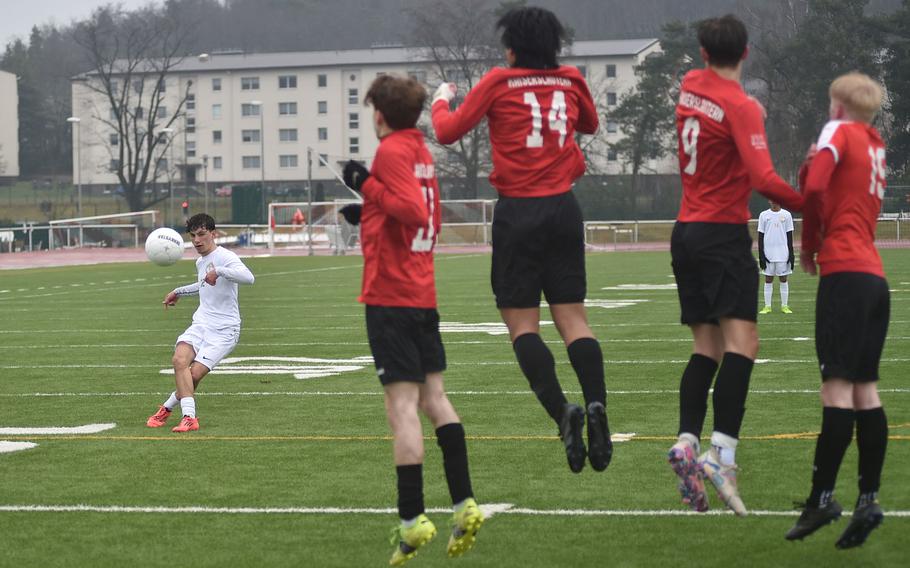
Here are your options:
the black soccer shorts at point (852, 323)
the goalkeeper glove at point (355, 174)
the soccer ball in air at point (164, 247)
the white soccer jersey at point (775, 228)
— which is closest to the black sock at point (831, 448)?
the black soccer shorts at point (852, 323)

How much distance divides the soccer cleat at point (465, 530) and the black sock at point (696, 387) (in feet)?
4.44

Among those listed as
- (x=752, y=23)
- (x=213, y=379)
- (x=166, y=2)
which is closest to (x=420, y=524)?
(x=213, y=379)

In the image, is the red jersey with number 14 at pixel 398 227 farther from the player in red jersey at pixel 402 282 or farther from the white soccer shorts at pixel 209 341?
the white soccer shorts at pixel 209 341

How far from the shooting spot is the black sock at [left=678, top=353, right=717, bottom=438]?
22.4 ft

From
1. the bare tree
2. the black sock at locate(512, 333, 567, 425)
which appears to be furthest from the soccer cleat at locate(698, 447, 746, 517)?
the bare tree

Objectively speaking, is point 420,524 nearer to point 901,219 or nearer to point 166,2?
point 901,219

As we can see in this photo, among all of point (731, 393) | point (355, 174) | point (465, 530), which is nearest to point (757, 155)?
point (731, 393)

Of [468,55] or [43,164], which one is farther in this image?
[43,164]

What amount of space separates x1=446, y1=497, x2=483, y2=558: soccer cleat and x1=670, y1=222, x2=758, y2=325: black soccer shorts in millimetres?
1485

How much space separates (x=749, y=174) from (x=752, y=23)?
77.4 metres

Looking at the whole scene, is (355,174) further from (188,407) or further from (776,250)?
(776,250)

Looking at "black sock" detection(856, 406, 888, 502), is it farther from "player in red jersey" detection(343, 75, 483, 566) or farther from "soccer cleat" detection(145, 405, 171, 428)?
"soccer cleat" detection(145, 405, 171, 428)

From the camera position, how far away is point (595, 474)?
26.2ft

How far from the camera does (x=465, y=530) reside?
5.88 m
